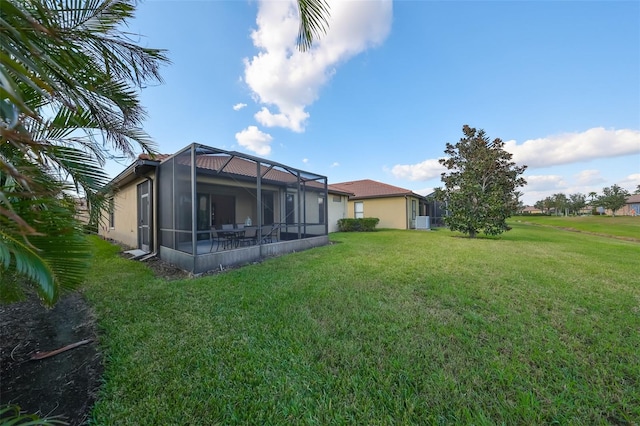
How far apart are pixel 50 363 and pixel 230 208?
9.98 m

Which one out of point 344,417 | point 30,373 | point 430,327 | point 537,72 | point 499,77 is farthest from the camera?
point 499,77

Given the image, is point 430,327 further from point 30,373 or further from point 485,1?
point 485,1

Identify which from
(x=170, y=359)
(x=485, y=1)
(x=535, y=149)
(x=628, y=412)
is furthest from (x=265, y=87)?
(x=535, y=149)

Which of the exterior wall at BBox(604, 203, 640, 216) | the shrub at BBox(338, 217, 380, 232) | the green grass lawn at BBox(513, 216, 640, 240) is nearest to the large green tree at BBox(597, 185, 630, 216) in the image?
the exterior wall at BBox(604, 203, 640, 216)

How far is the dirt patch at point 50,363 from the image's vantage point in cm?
198

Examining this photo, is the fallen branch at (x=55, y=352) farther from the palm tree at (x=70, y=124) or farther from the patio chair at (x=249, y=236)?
the patio chair at (x=249, y=236)

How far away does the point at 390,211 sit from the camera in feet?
59.5

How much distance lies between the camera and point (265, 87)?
959 cm

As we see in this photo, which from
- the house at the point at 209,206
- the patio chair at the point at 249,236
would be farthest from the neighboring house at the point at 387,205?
the patio chair at the point at 249,236

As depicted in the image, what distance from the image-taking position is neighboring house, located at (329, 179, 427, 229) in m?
17.6

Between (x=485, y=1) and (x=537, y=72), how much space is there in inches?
137

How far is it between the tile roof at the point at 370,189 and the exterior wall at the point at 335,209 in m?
0.78

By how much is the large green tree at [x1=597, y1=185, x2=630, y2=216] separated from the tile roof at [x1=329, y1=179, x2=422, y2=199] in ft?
174

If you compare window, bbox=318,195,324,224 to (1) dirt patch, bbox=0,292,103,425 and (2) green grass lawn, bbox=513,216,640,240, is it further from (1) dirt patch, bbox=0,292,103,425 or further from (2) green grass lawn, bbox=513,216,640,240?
(2) green grass lawn, bbox=513,216,640,240
